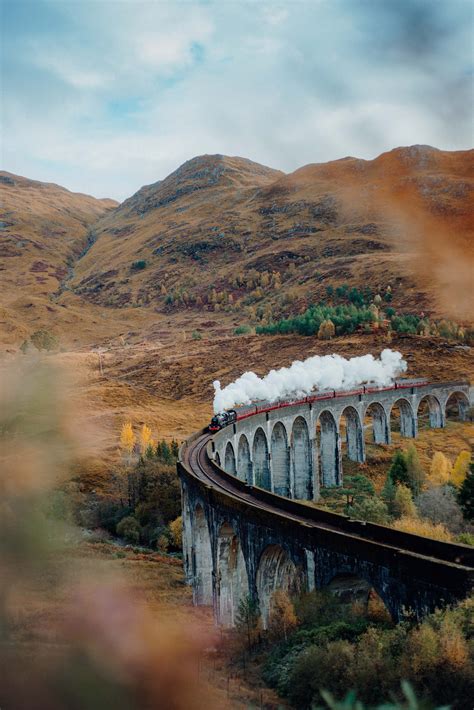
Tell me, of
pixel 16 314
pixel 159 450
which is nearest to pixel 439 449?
pixel 159 450

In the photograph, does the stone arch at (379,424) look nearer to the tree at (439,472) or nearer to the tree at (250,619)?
the tree at (439,472)

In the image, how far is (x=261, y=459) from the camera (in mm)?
57781

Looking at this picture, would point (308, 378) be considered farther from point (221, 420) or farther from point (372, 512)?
point (372, 512)

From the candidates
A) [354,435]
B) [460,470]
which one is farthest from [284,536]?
[354,435]

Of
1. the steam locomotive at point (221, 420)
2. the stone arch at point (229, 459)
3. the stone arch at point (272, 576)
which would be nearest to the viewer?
the stone arch at point (272, 576)

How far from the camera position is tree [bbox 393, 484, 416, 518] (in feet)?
143

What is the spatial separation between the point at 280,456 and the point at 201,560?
25016 millimetres

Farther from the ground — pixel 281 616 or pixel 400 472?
pixel 281 616

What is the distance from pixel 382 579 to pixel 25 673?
16.6 metres

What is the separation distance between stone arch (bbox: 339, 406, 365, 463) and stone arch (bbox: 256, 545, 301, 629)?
43.9 meters

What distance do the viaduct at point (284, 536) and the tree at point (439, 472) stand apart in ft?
38.9

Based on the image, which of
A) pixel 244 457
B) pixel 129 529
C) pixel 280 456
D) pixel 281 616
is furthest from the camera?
pixel 280 456

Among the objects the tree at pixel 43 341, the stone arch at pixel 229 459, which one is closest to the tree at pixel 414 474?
the stone arch at pixel 229 459

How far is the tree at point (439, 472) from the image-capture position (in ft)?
177
